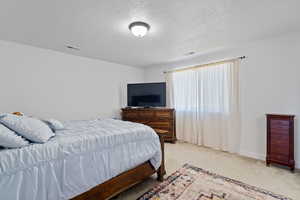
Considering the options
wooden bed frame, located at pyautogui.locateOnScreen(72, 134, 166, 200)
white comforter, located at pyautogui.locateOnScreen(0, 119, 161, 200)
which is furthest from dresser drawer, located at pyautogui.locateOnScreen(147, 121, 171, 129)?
white comforter, located at pyautogui.locateOnScreen(0, 119, 161, 200)

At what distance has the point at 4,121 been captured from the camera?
1.36 metres

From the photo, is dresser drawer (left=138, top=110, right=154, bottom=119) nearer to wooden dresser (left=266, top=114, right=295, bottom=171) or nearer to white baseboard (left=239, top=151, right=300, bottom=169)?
white baseboard (left=239, top=151, right=300, bottom=169)

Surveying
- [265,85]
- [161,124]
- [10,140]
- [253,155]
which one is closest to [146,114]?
[161,124]

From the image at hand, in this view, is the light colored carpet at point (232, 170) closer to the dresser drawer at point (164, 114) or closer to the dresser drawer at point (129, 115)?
the dresser drawer at point (164, 114)

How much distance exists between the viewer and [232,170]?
2424 millimetres

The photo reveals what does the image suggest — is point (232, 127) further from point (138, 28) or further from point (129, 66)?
point (129, 66)

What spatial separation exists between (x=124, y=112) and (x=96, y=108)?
2.68ft

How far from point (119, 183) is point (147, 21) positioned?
214 cm

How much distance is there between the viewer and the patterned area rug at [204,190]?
1753 millimetres

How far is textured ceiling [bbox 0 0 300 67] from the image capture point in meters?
1.69

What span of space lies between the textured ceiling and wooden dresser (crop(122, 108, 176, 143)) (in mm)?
1728

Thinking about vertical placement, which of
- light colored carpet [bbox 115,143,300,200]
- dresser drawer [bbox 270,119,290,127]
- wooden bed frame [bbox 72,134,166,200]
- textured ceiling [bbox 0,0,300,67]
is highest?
textured ceiling [bbox 0,0,300,67]

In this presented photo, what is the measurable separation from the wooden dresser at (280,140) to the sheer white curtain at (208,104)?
633 mm

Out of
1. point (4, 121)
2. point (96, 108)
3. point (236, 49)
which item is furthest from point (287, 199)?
point (96, 108)
